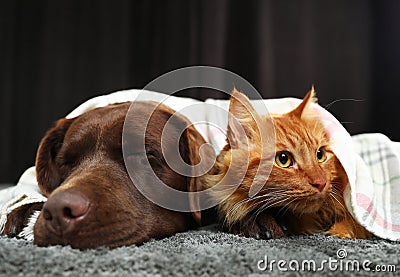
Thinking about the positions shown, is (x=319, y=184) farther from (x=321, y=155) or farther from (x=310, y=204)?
(x=321, y=155)

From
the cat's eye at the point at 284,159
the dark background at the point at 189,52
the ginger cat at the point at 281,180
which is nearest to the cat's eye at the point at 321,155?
the ginger cat at the point at 281,180

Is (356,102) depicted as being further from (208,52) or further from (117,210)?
(117,210)

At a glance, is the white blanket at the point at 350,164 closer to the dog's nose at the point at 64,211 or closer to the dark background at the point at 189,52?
the dog's nose at the point at 64,211

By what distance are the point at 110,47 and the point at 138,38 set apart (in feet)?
0.61

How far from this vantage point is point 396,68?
2375 millimetres

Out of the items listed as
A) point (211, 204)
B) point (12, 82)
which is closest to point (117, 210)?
point (211, 204)

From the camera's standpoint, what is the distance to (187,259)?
0.92m

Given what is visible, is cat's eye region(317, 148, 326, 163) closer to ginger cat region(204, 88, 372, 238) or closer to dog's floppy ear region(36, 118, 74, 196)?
ginger cat region(204, 88, 372, 238)

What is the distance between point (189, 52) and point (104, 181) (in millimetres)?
1739

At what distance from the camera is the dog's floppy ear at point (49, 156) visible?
57.0 inches

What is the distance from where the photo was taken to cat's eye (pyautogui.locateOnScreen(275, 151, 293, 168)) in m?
1.23

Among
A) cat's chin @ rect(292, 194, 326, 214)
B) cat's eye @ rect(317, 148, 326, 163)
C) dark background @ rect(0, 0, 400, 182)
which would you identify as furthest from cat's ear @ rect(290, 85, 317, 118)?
dark background @ rect(0, 0, 400, 182)

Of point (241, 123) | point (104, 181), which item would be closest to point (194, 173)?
point (241, 123)

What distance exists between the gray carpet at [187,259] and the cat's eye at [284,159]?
0.70ft
